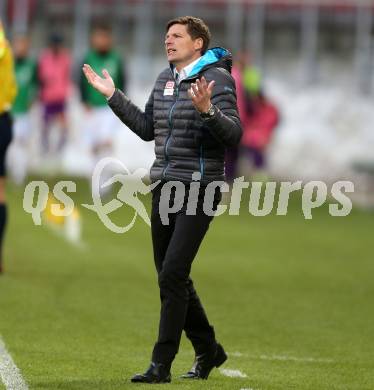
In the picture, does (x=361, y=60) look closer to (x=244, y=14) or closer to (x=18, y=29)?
(x=244, y=14)

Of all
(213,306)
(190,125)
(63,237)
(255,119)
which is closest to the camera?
(190,125)

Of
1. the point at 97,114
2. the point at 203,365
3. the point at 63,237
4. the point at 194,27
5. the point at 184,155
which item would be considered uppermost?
the point at 194,27

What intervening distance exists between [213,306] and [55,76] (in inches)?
636

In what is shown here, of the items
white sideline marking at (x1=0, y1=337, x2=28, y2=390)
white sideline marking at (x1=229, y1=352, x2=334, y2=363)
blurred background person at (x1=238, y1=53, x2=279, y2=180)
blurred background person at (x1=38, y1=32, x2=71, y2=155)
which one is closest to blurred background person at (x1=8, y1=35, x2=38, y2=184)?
blurred background person at (x1=38, y1=32, x2=71, y2=155)

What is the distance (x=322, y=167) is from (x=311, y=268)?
50.0 feet

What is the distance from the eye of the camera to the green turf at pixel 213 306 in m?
8.97

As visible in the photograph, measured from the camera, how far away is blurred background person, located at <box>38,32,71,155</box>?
90.7ft

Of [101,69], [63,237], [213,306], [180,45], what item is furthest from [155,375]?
[101,69]

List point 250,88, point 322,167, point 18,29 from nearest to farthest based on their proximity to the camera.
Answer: point 250,88 → point 322,167 → point 18,29

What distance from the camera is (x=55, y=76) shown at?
27953 millimetres

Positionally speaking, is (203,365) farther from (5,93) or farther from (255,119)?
(255,119)

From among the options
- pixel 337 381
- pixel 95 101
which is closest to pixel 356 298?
pixel 337 381

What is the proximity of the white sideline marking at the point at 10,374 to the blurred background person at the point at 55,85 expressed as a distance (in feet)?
59.6

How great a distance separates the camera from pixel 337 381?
28.8 ft
